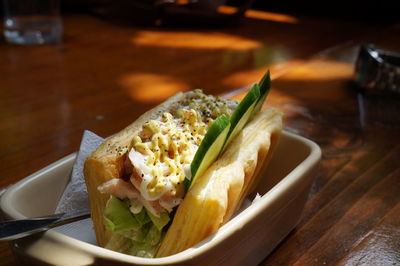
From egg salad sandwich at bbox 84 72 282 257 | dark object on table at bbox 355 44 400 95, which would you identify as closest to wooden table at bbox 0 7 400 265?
dark object on table at bbox 355 44 400 95

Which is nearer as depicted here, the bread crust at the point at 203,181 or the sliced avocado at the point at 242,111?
the bread crust at the point at 203,181

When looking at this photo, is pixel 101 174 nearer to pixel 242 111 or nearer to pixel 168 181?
pixel 168 181

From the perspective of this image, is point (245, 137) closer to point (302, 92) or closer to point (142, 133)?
point (142, 133)

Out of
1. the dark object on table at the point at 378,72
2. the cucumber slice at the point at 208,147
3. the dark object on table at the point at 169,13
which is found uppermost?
the cucumber slice at the point at 208,147

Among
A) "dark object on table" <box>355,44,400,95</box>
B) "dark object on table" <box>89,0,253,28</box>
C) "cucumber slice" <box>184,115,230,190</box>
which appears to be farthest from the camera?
"dark object on table" <box>89,0,253,28</box>

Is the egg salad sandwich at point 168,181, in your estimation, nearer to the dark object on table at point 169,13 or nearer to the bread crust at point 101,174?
the bread crust at point 101,174

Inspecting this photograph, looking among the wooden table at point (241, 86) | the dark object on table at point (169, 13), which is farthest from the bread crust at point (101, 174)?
the dark object on table at point (169, 13)

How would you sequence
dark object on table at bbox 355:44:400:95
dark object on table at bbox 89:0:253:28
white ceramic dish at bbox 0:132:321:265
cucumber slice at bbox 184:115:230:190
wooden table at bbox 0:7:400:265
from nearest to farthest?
white ceramic dish at bbox 0:132:321:265, cucumber slice at bbox 184:115:230:190, wooden table at bbox 0:7:400:265, dark object on table at bbox 355:44:400:95, dark object on table at bbox 89:0:253:28

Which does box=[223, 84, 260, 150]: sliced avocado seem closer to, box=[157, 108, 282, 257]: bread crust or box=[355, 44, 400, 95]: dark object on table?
box=[157, 108, 282, 257]: bread crust
